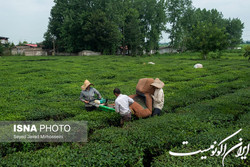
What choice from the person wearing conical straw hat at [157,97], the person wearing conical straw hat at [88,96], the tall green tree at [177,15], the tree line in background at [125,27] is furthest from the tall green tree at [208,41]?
the person wearing conical straw hat at [88,96]

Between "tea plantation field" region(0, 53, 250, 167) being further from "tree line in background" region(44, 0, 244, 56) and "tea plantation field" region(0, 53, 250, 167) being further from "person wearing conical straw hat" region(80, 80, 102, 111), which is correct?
"tree line in background" region(44, 0, 244, 56)

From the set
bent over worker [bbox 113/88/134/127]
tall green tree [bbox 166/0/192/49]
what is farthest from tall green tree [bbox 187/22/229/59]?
bent over worker [bbox 113/88/134/127]

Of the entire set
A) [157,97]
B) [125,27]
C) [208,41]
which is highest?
[125,27]

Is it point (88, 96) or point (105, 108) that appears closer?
point (105, 108)

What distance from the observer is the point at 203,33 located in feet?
142

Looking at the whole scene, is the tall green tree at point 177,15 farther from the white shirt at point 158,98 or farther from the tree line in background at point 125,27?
the white shirt at point 158,98

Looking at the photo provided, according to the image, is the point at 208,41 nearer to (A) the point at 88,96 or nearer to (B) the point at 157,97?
(B) the point at 157,97

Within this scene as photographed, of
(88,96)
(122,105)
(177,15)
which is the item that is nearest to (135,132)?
(122,105)

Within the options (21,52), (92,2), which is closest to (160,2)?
(92,2)

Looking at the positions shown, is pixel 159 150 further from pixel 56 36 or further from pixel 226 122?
pixel 56 36

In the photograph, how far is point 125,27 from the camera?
59.4 metres

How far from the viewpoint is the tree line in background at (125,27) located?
1773 inches

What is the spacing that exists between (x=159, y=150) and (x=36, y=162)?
3532 mm

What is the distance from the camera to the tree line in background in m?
45.0
